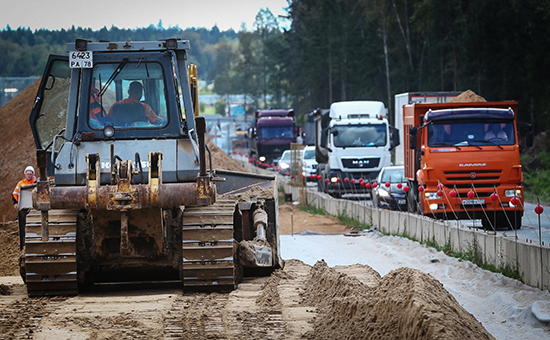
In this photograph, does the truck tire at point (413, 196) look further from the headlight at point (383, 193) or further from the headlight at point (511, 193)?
the headlight at point (511, 193)

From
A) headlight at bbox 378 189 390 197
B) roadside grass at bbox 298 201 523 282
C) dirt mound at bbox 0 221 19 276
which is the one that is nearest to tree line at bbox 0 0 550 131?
dirt mound at bbox 0 221 19 276

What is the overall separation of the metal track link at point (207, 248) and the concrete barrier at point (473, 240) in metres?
4.13

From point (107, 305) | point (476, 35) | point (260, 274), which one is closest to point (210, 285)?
point (107, 305)

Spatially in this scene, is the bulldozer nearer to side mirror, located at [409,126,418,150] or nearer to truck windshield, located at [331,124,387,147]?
side mirror, located at [409,126,418,150]

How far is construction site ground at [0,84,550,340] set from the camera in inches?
263

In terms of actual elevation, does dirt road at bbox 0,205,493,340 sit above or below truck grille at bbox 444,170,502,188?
below

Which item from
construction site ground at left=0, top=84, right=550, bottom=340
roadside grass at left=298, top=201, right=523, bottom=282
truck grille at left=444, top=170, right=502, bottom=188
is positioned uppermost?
truck grille at left=444, top=170, right=502, bottom=188

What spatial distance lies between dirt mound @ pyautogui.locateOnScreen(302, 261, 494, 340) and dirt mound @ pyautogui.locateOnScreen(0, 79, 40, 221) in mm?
16956

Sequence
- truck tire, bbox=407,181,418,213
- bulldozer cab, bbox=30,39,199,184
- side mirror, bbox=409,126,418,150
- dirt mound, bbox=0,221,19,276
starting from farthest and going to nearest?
truck tire, bbox=407,181,418,213 < side mirror, bbox=409,126,418,150 < dirt mound, bbox=0,221,19,276 < bulldozer cab, bbox=30,39,199,184

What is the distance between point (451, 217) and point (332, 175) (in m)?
12.2

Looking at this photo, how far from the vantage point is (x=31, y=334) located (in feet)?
22.5

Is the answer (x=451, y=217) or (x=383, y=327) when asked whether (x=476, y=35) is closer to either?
(x=451, y=217)

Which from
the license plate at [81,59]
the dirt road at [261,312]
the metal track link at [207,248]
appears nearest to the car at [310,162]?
the license plate at [81,59]

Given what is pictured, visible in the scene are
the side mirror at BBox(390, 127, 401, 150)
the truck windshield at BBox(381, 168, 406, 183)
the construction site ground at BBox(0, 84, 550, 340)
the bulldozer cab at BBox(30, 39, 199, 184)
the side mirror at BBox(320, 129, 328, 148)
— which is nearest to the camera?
the construction site ground at BBox(0, 84, 550, 340)
